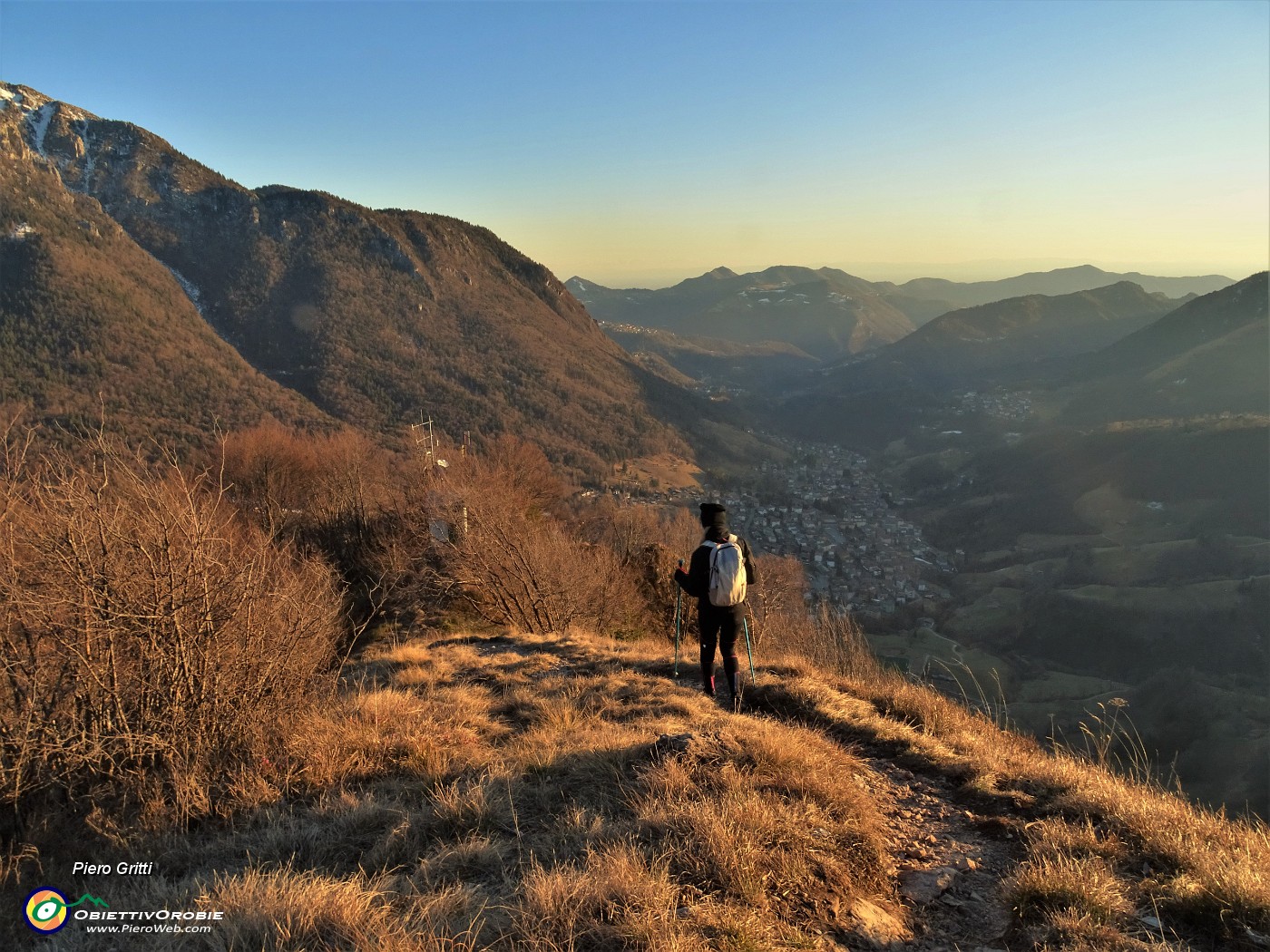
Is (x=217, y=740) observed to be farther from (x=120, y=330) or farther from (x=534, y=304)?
(x=534, y=304)

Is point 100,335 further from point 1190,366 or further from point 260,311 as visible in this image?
point 1190,366

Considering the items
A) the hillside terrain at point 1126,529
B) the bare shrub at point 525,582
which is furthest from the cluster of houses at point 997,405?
the bare shrub at point 525,582

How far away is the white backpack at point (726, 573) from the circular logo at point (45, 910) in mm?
4757

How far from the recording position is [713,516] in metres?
5.90

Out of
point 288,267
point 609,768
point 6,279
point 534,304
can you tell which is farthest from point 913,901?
point 534,304

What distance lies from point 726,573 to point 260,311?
126 metres

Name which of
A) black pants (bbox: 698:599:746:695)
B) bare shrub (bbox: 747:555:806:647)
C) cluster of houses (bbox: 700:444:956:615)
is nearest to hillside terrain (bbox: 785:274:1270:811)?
black pants (bbox: 698:599:746:695)

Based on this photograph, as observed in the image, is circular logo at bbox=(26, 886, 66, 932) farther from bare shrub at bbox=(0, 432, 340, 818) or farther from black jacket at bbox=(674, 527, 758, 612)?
black jacket at bbox=(674, 527, 758, 612)

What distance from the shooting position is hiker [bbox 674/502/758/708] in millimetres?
5707

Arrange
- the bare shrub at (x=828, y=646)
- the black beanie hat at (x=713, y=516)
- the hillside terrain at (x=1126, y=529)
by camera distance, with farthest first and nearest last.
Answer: the hillside terrain at (x=1126, y=529) → the bare shrub at (x=828, y=646) → the black beanie hat at (x=713, y=516)

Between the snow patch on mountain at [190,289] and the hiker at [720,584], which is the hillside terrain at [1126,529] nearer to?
the hiker at [720,584]

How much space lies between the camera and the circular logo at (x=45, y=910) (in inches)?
107

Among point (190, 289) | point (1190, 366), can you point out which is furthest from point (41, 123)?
point (1190, 366)

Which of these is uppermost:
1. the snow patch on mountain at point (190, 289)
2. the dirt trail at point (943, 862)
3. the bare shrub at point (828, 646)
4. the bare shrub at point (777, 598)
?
the snow patch on mountain at point (190, 289)
